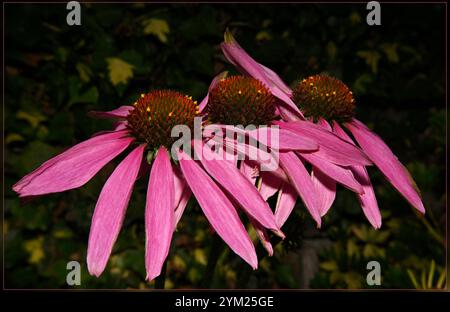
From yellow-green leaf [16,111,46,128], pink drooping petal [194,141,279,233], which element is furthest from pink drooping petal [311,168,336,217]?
yellow-green leaf [16,111,46,128]

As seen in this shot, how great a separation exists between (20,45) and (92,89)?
208 millimetres

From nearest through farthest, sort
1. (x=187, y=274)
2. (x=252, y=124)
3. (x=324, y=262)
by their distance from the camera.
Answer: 1. (x=252, y=124)
2. (x=187, y=274)
3. (x=324, y=262)

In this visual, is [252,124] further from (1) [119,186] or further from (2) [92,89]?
(2) [92,89]

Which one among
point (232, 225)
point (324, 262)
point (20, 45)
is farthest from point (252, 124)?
point (324, 262)

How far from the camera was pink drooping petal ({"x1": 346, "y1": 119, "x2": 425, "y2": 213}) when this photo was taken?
19.7 inches

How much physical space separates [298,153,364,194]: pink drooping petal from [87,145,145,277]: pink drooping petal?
18 cm

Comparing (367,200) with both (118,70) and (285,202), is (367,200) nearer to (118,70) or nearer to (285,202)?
(285,202)

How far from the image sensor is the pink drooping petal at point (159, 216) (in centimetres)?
38

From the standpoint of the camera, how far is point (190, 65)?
4.07 feet

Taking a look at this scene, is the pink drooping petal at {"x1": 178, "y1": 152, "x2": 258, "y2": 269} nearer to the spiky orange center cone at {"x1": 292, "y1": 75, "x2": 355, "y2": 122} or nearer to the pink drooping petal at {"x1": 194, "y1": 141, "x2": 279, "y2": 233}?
the pink drooping petal at {"x1": 194, "y1": 141, "x2": 279, "y2": 233}

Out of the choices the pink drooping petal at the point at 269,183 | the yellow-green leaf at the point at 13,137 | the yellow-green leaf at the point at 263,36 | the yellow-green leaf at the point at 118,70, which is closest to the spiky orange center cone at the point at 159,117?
the pink drooping petal at the point at 269,183

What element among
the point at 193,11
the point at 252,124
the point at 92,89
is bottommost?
the point at 252,124

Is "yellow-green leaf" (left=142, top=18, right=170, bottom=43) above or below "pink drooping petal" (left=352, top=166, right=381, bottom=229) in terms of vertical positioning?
above

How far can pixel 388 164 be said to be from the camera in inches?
21.5
